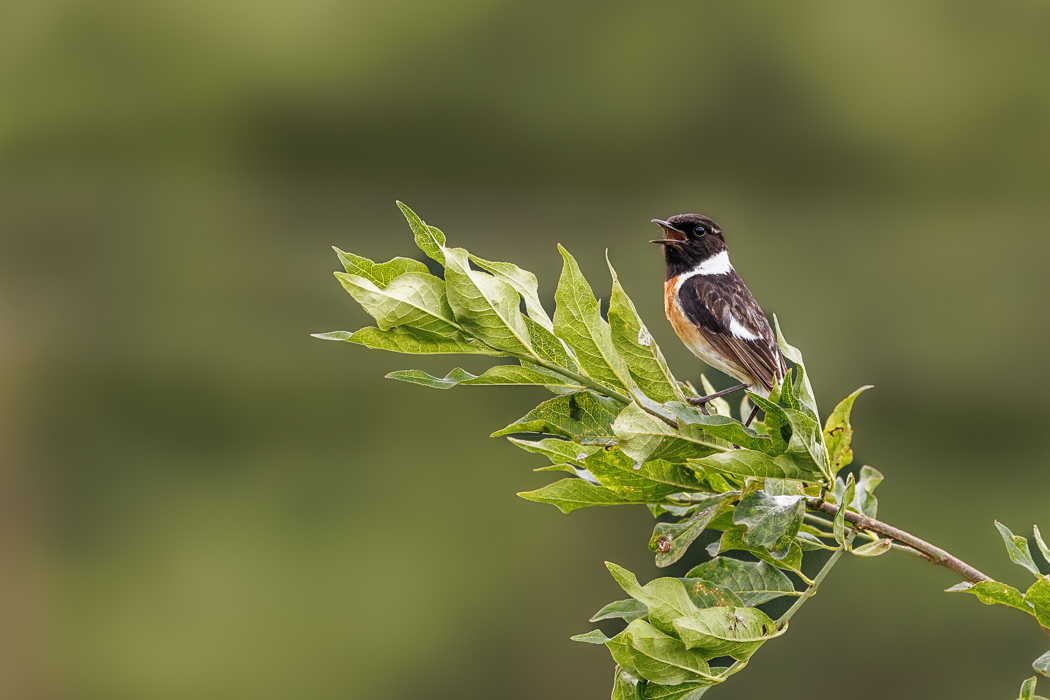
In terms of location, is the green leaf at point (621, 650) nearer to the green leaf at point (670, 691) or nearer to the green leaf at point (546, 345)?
the green leaf at point (670, 691)

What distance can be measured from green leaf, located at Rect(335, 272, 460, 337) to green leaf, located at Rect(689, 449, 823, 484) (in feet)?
0.47

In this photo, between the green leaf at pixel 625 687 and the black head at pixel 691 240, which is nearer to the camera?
the green leaf at pixel 625 687

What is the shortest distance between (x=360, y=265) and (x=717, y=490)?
0.77 feet

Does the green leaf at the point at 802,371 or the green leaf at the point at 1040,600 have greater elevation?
the green leaf at the point at 802,371

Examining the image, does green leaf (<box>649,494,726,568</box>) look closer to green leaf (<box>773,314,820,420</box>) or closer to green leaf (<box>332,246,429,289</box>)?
green leaf (<box>773,314,820,420</box>)

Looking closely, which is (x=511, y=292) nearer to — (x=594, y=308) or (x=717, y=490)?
(x=594, y=308)

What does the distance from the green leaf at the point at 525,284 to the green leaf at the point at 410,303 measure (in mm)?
34

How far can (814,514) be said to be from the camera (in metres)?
0.54

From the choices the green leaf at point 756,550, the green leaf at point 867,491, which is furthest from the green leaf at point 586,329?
the green leaf at point 867,491

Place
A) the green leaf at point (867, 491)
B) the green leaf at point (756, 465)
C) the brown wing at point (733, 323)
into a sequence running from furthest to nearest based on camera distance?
the brown wing at point (733, 323), the green leaf at point (867, 491), the green leaf at point (756, 465)

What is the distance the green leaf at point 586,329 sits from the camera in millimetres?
446

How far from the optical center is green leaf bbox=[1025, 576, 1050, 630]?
1.50 ft

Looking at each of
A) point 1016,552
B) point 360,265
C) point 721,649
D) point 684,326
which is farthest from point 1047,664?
point 684,326

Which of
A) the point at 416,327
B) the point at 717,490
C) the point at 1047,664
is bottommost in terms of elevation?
the point at 1047,664
